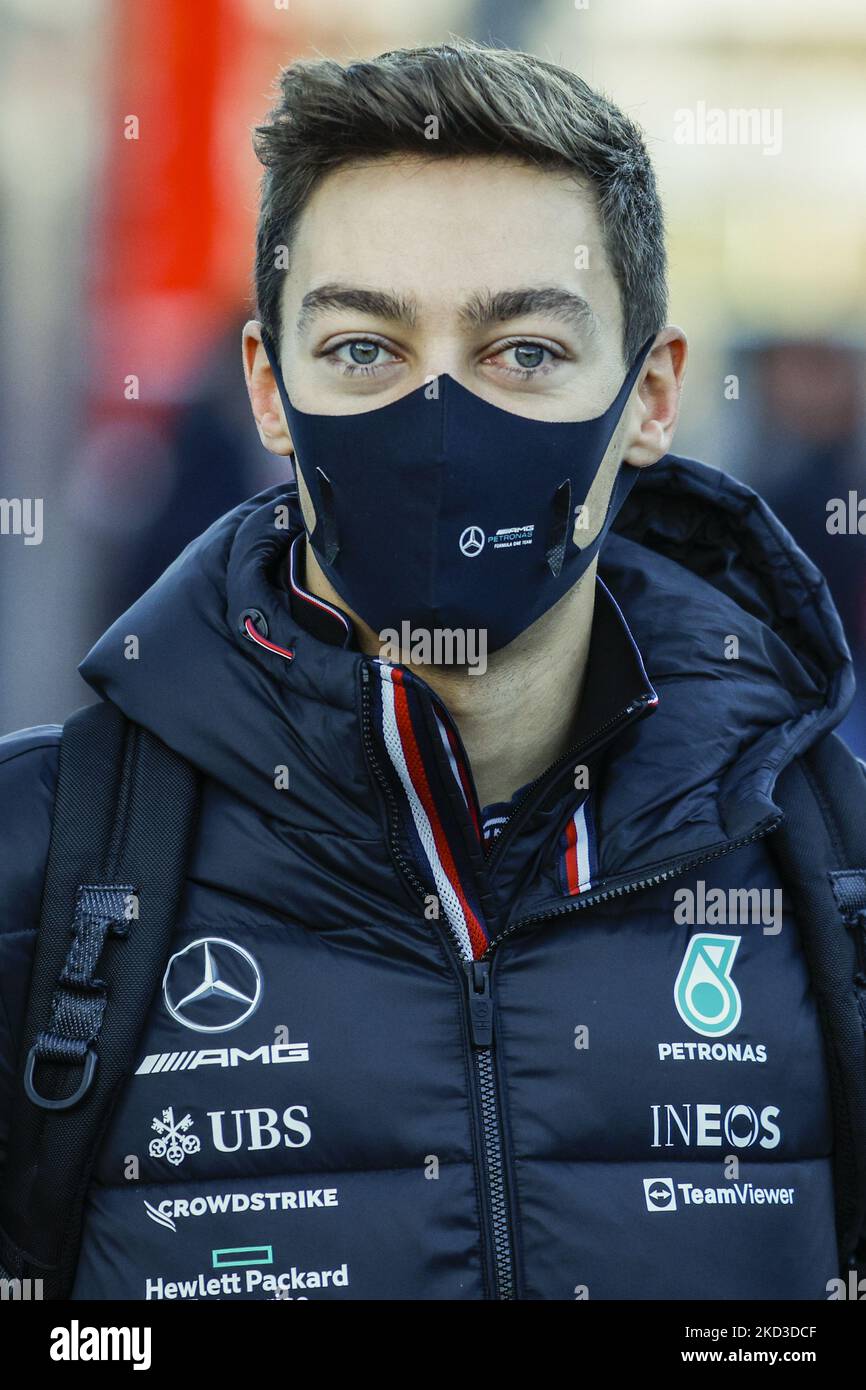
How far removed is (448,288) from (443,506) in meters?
0.27

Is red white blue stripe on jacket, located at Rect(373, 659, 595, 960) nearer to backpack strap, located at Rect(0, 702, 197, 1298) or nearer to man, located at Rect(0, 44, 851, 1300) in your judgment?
man, located at Rect(0, 44, 851, 1300)

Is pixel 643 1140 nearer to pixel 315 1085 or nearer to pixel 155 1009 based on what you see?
pixel 315 1085

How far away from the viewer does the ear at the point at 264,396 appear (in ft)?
7.20

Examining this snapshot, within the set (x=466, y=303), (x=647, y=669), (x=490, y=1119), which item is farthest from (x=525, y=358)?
(x=490, y=1119)

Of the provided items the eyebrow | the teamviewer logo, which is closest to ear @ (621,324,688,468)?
the eyebrow

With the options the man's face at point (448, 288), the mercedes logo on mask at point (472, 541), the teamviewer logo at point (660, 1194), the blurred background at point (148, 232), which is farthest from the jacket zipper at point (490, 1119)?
the blurred background at point (148, 232)

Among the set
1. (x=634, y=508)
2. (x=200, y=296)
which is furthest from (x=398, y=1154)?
(x=200, y=296)

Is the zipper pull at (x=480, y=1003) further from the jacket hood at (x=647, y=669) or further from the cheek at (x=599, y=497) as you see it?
the cheek at (x=599, y=497)

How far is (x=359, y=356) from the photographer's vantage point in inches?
79.1

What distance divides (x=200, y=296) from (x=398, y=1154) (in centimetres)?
352

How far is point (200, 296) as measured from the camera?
479 centimetres

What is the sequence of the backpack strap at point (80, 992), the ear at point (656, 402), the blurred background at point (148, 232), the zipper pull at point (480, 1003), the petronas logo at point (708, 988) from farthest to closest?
1. the blurred background at point (148, 232)
2. the ear at point (656, 402)
3. the petronas logo at point (708, 988)
4. the zipper pull at point (480, 1003)
5. the backpack strap at point (80, 992)

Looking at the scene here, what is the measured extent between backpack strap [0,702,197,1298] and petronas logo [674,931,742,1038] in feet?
2.13

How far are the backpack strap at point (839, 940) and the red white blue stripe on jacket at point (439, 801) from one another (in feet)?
0.93
